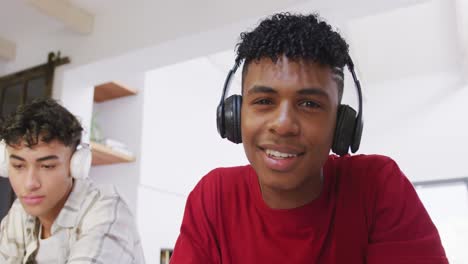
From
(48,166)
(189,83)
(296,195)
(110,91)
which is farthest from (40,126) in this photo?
(189,83)

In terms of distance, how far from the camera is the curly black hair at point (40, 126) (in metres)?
1.38

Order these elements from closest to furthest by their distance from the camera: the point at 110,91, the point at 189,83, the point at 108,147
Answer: the point at 108,147, the point at 110,91, the point at 189,83

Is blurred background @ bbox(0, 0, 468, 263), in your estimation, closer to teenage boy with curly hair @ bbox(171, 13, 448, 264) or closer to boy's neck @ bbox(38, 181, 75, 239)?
teenage boy with curly hair @ bbox(171, 13, 448, 264)

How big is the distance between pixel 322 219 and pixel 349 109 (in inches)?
8.2

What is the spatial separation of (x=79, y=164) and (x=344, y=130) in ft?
3.04

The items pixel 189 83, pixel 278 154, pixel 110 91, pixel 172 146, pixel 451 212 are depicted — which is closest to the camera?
pixel 278 154

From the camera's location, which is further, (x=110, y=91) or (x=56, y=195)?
(x=110, y=91)

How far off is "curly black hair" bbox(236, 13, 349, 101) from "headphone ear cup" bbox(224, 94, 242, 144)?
65 millimetres

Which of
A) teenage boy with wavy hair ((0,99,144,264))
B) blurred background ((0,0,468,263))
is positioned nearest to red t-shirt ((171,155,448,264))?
blurred background ((0,0,468,263))

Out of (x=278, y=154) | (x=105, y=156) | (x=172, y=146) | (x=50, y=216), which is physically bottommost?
(x=50, y=216)

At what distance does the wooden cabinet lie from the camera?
9.20 feet

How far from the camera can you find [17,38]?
9.72 ft

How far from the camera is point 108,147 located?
2.87 m

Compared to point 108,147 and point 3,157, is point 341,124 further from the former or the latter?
point 108,147
